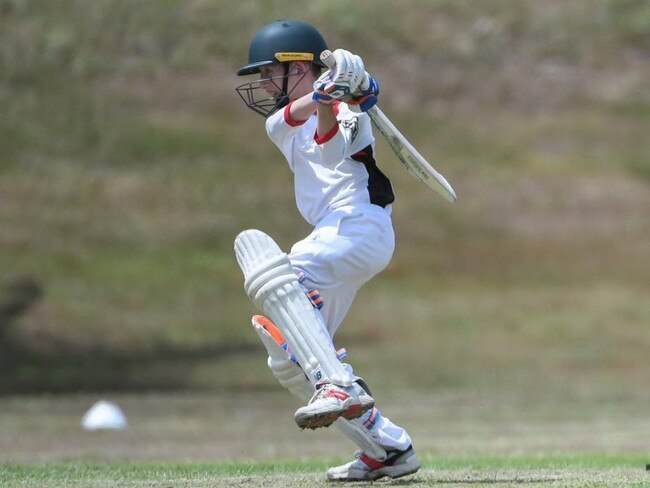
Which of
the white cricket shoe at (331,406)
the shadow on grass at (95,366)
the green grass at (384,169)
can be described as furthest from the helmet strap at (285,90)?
the green grass at (384,169)

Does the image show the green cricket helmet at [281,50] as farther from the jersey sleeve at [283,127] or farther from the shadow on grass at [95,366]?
the shadow on grass at [95,366]

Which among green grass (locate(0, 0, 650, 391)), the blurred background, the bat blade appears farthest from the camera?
green grass (locate(0, 0, 650, 391))

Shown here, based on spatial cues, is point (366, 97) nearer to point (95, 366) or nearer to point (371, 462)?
point (371, 462)

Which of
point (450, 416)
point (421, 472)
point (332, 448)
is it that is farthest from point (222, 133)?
point (421, 472)

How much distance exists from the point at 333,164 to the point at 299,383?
2.57 ft

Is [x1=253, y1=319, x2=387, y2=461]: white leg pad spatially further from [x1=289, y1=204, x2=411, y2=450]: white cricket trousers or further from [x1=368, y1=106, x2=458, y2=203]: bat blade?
[x1=368, y1=106, x2=458, y2=203]: bat blade

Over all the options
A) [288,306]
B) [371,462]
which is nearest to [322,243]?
[288,306]

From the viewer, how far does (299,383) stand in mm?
5199

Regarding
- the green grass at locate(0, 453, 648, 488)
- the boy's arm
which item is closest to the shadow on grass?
the green grass at locate(0, 453, 648, 488)

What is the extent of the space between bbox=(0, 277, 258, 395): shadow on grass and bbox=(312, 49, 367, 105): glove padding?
11.7 metres

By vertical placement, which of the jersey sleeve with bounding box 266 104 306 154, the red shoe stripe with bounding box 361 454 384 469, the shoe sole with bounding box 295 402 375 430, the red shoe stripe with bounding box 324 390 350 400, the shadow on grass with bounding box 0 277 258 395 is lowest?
the red shoe stripe with bounding box 361 454 384 469

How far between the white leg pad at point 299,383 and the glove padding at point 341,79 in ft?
2.86

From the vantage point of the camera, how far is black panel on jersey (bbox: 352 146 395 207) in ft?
17.4

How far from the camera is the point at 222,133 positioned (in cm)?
2423
